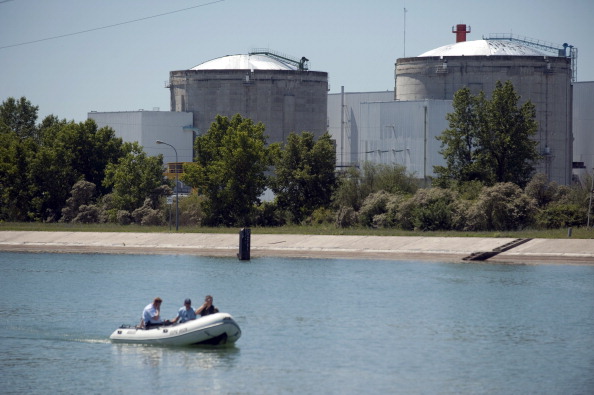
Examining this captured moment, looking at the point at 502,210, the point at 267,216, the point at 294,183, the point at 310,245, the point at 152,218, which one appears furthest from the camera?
the point at 152,218

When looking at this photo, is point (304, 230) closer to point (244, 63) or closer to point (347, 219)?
point (347, 219)

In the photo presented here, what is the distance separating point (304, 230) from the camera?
287 ft

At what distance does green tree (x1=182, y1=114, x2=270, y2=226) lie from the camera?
92.8 metres

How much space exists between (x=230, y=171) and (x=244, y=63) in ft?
90.6

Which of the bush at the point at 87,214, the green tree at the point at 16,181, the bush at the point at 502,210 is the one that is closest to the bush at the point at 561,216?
the bush at the point at 502,210

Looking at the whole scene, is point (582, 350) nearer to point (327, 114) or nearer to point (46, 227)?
point (46, 227)

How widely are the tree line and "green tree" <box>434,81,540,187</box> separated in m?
0.10

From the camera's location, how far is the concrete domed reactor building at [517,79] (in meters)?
106

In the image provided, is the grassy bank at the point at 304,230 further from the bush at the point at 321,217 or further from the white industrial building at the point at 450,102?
the white industrial building at the point at 450,102

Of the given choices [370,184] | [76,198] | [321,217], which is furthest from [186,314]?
[76,198]

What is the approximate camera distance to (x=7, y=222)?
350ft

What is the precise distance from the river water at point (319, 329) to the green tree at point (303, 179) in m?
21.8

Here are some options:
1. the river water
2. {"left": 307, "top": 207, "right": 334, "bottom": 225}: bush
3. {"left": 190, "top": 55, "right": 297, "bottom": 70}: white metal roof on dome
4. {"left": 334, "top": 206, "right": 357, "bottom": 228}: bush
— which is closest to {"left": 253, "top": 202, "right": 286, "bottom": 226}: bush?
{"left": 307, "top": 207, "right": 334, "bottom": 225}: bush

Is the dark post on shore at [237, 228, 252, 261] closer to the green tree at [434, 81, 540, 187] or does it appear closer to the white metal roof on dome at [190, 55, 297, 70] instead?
the green tree at [434, 81, 540, 187]
